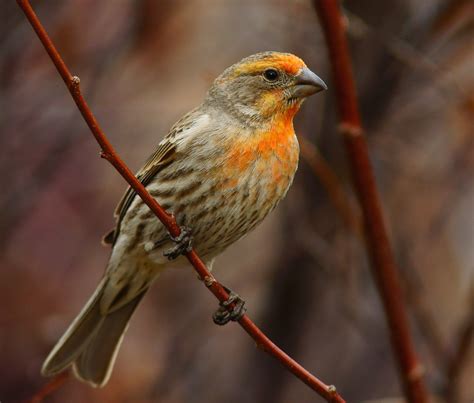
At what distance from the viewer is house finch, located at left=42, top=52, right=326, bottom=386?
4543 millimetres

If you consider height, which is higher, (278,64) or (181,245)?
(278,64)

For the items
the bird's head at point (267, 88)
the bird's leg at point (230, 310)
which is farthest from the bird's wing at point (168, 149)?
the bird's leg at point (230, 310)

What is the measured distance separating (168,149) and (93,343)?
1.25 m

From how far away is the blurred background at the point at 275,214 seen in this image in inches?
231

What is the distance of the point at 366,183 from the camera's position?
4.28m

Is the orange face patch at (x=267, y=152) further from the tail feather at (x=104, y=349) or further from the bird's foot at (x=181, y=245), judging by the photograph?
the tail feather at (x=104, y=349)

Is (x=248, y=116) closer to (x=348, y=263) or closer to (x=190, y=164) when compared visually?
(x=190, y=164)

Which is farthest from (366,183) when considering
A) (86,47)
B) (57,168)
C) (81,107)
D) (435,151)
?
(435,151)

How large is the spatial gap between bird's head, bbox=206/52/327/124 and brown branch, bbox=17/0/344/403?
127 cm

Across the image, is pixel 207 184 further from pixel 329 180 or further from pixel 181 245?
pixel 329 180

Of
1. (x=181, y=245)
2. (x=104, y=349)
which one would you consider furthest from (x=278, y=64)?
(x=104, y=349)

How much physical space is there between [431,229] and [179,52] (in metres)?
2.30

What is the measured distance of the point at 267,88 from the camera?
16.0 ft

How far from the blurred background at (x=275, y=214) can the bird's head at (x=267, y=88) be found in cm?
57
